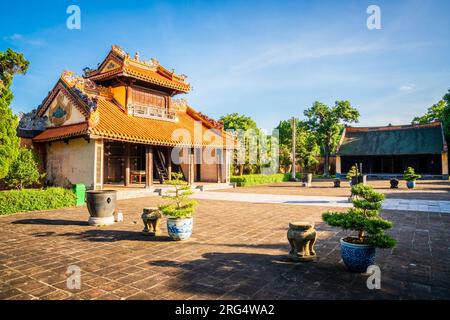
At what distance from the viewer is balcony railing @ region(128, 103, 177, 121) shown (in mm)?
17047

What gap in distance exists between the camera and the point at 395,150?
33.4 meters

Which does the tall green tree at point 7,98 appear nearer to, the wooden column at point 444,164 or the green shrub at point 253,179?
the green shrub at point 253,179

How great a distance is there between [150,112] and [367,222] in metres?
15.8

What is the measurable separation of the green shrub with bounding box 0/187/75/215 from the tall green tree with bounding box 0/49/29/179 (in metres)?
0.89

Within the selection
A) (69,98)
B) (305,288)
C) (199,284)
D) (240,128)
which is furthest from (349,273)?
(240,128)

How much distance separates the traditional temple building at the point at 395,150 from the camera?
32.0 metres

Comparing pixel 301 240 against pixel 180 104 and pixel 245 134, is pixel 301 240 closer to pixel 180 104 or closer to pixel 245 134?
pixel 180 104

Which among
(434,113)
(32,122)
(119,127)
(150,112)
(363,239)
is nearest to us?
(363,239)

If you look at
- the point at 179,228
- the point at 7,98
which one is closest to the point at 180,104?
the point at 7,98

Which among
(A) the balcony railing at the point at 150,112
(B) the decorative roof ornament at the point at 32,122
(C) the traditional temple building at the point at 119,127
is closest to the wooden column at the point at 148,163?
(C) the traditional temple building at the point at 119,127

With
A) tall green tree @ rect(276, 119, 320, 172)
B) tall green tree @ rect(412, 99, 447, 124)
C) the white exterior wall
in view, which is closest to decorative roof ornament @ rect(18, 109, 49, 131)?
the white exterior wall

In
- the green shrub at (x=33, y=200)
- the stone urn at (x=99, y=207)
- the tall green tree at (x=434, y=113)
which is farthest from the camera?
the tall green tree at (x=434, y=113)

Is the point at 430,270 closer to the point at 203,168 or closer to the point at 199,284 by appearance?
the point at 199,284

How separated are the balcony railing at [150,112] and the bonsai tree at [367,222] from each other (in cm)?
1464
